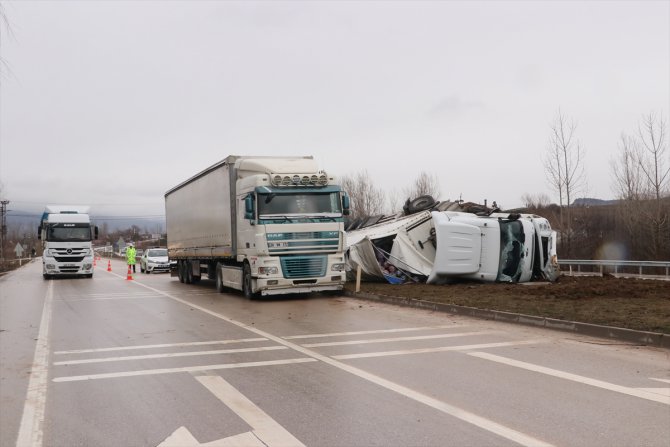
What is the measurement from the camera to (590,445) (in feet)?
14.7

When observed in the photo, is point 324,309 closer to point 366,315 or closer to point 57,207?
point 366,315

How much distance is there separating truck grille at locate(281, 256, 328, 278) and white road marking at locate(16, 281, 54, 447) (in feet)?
22.5

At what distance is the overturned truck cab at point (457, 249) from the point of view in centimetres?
1819

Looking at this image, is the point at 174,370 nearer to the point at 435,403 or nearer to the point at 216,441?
the point at 216,441

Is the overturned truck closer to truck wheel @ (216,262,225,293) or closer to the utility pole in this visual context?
truck wheel @ (216,262,225,293)

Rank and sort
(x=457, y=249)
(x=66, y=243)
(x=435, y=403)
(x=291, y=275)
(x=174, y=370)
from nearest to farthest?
(x=435, y=403)
(x=174, y=370)
(x=291, y=275)
(x=457, y=249)
(x=66, y=243)

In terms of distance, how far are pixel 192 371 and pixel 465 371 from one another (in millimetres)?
3393

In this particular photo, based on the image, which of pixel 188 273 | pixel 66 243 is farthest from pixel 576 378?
pixel 66 243

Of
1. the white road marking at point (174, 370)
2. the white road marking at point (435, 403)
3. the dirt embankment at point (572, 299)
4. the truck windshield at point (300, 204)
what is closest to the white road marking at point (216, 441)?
the white road marking at point (435, 403)

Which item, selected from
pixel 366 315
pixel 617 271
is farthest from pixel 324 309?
pixel 617 271

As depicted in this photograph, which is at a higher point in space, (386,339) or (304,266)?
(304,266)

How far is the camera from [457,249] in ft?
59.6

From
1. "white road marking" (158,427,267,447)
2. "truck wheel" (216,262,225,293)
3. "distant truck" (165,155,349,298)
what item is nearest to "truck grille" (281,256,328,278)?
"distant truck" (165,155,349,298)

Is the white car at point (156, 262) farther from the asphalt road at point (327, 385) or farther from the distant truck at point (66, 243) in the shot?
the asphalt road at point (327, 385)
